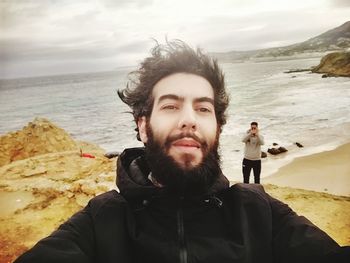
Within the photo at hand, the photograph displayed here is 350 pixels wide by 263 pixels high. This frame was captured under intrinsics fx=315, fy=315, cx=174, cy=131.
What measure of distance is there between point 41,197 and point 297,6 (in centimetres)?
574

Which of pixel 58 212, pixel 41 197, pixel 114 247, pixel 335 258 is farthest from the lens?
pixel 41 197

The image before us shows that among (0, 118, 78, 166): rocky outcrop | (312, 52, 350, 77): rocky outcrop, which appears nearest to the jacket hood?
(0, 118, 78, 166): rocky outcrop

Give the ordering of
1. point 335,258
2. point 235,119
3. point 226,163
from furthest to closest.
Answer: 1. point 235,119
2. point 226,163
3. point 335,258

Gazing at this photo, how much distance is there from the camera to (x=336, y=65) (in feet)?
96.8

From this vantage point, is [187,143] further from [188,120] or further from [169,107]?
[169,107]

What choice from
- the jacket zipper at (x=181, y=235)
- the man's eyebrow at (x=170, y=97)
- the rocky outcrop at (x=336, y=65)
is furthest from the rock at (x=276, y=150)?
the rocky outcrop at (x=336, y=65)

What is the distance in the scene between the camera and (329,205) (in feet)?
15.2

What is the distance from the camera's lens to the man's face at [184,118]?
148 cm

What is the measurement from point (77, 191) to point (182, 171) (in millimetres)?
4066

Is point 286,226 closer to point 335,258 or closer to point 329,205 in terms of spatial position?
point 335,258

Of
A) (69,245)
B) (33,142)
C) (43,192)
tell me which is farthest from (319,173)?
(33,142)

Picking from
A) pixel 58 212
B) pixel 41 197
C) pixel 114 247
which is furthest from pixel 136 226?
pixel 41 197

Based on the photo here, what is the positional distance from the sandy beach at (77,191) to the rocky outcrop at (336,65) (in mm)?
21538

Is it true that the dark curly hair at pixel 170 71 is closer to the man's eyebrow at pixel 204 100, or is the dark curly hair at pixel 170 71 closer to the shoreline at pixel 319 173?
the man's eyebrow at pixel 204 100
